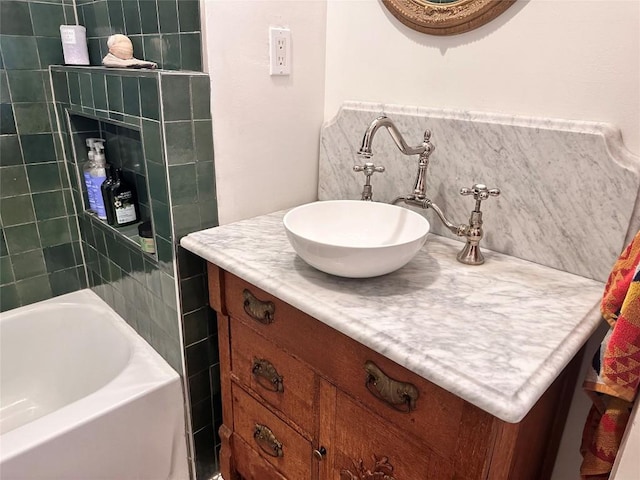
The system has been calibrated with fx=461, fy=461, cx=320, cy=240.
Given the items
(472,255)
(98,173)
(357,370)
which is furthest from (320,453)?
(98,173)

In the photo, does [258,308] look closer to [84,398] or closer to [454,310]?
[454,310]

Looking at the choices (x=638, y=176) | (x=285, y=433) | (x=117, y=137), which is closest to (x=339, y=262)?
(x=285, y=433)

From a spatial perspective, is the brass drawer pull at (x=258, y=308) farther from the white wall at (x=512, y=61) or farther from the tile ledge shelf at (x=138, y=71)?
the white wall at (x=512, y=61)

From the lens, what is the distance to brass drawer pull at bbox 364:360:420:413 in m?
0.77

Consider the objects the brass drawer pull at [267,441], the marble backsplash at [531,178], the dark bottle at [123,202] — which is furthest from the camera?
the dark bottle at [123,202]

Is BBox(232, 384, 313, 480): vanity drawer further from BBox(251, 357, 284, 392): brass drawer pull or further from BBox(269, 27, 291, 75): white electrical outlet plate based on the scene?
BBox(269, 27, 291, 75): white electrical outlet plate

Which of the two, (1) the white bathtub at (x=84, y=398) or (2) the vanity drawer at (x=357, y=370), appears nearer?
(2) the vanity drawer at (x=357, y=370)

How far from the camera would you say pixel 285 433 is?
1.11 m

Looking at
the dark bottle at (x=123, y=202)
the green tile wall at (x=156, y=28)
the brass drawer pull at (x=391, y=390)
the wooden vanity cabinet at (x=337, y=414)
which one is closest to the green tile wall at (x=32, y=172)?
the green tile wall at (x=156, y=28)

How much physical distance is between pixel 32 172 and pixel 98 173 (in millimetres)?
281

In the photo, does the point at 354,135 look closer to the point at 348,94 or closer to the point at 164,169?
the point at 348,94

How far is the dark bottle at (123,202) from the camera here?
1439 millimetres

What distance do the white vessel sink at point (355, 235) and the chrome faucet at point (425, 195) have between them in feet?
0.21

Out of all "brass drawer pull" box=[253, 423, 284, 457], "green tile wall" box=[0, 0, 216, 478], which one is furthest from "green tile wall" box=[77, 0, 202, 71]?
"brass drawer pull" box=[253, 423, 284, 457]
